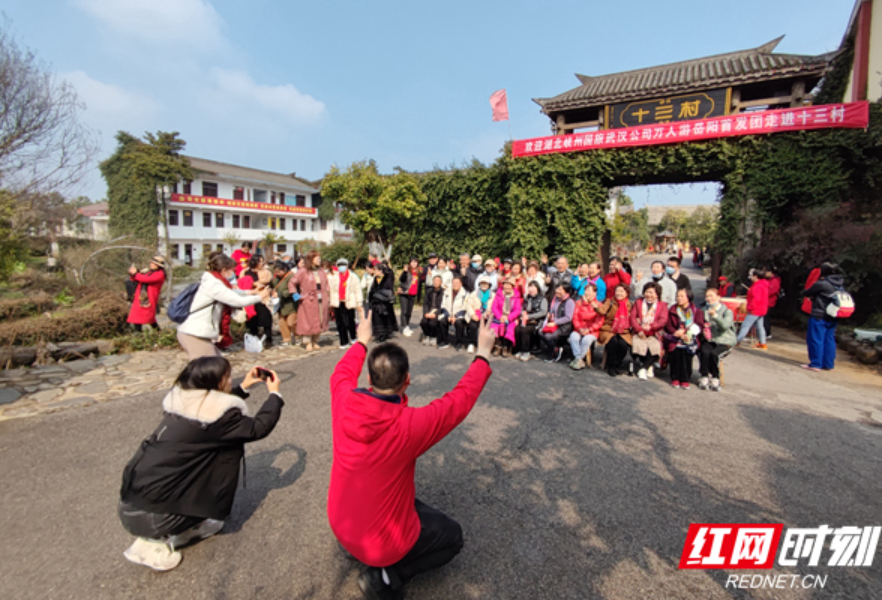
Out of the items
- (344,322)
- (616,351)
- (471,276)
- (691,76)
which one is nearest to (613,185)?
(691,76)

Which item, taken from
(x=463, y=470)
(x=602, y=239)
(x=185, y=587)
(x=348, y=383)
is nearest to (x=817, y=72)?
(x=602, y=239)

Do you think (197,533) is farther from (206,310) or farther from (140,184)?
(140,184)

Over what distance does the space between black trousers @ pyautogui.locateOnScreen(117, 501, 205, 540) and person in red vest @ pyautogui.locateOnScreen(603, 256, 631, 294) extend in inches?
291

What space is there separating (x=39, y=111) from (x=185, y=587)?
14857 millimetres

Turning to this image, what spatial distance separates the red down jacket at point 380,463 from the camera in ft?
6.52

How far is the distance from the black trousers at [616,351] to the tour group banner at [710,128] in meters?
8.82

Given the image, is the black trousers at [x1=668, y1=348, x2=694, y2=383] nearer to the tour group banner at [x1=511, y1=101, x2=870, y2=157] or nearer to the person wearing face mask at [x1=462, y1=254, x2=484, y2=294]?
the person wearing face mask at [x1=462, y1=254, x2=484, y2=294]

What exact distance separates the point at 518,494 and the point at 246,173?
46.9 metres

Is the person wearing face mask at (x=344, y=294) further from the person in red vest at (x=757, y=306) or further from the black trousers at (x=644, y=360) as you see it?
the person in red vest at (x=757, y=306)

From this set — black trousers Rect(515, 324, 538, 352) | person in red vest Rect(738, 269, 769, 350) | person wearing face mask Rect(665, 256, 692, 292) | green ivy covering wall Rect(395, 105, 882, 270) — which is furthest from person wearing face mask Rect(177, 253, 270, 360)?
green ivy covering wall Rect(395, 105, 882, 270)

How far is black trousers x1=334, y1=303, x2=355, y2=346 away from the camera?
805 centimetres

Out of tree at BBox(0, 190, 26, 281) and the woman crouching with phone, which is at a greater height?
tree at BBox(0, 190, 26, 281)

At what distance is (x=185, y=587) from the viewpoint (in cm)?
242

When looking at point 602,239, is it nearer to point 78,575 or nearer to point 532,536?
point 532,536
